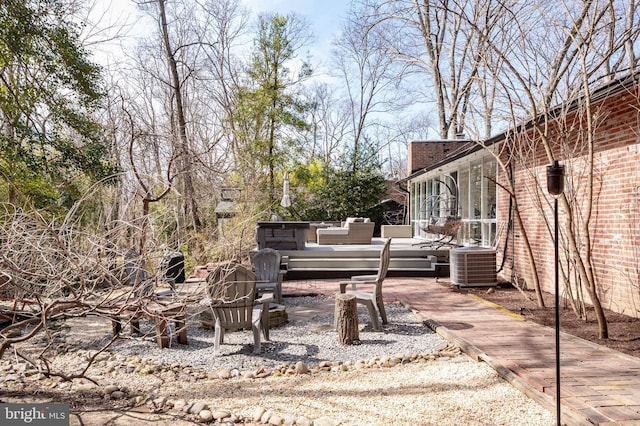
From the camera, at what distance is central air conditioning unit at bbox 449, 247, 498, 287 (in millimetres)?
7973

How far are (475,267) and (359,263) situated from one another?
3058 millimetres

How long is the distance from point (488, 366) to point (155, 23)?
16.2m

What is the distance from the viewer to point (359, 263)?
1044 cm

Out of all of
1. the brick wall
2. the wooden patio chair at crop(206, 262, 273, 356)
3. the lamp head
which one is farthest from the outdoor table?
the lamp head

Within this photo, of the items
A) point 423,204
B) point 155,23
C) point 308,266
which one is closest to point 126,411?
point 308,266

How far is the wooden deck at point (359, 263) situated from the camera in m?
10.2

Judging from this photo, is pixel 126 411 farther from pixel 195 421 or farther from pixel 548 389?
pixel 548 389

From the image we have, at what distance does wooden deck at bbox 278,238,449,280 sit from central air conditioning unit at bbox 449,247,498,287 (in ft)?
6.10

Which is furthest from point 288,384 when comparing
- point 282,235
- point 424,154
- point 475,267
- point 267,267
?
point 424,154

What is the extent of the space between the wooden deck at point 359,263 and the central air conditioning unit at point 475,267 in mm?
1858

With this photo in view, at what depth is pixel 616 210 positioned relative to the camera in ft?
18.8

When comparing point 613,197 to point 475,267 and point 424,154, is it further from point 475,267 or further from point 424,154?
point 424,154

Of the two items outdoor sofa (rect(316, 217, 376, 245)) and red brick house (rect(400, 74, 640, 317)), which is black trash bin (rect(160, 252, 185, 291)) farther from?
outdoor sofa (rect(316, 217, 376, 245))

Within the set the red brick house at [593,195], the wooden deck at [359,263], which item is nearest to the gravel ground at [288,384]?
the red brick house at [593,195]
